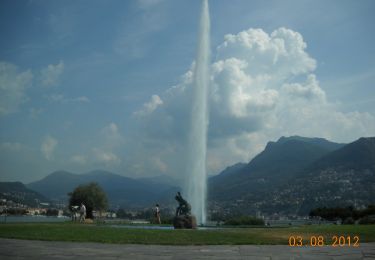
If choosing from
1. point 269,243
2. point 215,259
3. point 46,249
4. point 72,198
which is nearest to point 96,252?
point 46,249

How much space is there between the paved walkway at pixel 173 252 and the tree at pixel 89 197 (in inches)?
2361

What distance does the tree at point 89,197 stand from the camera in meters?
76.4

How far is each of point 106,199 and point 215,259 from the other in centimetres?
6902

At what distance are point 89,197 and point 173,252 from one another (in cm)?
6327

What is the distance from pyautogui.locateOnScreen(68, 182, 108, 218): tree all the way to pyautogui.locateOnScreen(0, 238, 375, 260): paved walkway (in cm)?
5997

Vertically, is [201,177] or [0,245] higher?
[201,177]

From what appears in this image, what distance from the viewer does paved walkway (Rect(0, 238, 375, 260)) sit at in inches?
570

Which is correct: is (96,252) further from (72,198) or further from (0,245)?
(72,198)

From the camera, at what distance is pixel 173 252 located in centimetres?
1602

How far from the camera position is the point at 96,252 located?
51.1ft
